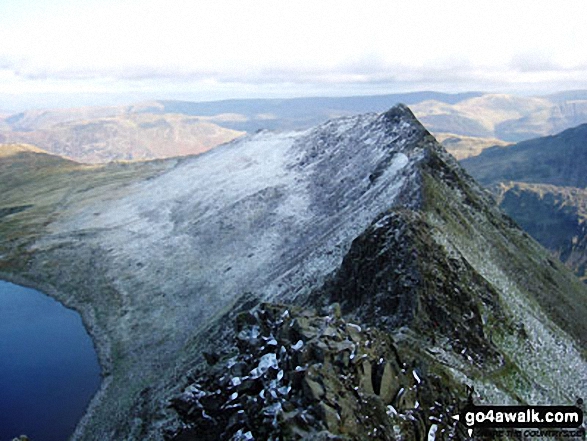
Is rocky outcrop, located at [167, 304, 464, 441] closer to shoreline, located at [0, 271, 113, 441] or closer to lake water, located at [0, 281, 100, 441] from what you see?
shoreline, located at [0, 271, 113, 441]

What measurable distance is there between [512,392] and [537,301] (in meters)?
21.7

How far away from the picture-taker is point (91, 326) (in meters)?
67.4

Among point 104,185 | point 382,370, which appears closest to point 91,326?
point 382,370

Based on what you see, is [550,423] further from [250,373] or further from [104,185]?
[104,185]

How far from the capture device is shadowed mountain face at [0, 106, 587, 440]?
25000mm

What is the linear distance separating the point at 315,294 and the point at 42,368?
40195mm

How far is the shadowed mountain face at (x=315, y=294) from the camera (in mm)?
25000
